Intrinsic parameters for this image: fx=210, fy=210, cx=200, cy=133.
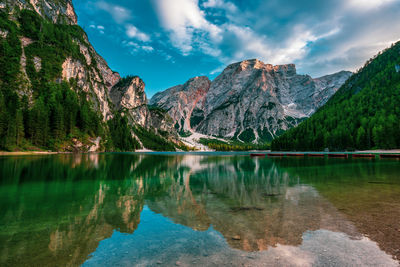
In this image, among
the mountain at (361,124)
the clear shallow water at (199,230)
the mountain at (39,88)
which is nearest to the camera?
the clear shallow water at (199,230)

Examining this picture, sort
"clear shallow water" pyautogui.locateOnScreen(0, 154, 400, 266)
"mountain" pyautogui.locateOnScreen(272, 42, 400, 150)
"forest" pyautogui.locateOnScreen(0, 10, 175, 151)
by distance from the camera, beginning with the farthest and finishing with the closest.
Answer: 1. "mountain" pyautogui.locateOnScreen(272, 42, 400, 150)
2. "forest" pyautogui.locateOnScreen(0, 10, 175, 151)
3. "clear shallow water" pyautogui.locateOnScreen(0, 154, 400, 266)

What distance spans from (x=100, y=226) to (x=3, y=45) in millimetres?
149886

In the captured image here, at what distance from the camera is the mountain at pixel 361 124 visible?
11381cm

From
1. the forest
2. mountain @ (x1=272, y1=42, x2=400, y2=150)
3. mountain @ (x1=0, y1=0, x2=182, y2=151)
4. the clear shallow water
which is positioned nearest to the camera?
the clear shallow water

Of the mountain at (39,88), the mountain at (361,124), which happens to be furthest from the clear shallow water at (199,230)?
the mountain at (361,124)

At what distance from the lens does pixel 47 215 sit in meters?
11.2

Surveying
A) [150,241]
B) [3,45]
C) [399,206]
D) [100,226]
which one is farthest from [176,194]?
[3,45]

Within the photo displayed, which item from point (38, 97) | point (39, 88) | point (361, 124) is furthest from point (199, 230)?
point (361, 124)

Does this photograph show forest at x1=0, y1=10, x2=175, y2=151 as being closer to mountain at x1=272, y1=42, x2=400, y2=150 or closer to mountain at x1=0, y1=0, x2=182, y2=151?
mountain at x1=0, y1=0, x2=182, y2=151

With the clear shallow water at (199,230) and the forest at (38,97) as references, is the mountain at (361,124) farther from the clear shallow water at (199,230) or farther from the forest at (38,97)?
the forest at (38,97)

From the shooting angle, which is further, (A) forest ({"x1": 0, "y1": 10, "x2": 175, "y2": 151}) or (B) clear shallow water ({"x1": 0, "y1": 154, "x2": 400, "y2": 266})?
(A) forest ({"x1": 0, "y1": 10, "x2": 175, "y2": 151})

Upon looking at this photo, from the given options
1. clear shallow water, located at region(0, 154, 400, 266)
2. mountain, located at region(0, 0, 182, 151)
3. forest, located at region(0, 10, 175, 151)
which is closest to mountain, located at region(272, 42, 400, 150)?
clear shallow water, located at region(0, 154, 400, 266)

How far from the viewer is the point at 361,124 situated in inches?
5305

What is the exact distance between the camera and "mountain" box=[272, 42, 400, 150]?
11381cm
